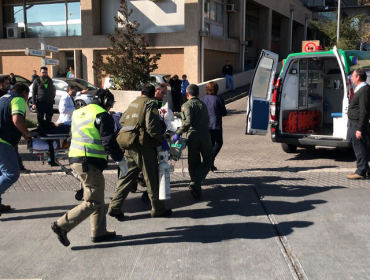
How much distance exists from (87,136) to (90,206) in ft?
2.64

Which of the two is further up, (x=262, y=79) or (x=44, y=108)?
(x=262, y=79)

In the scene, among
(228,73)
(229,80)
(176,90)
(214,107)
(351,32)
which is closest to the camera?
(214,107)

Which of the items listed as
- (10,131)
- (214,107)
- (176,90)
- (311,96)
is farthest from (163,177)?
(176,90)

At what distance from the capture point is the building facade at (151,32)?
71.0 ft

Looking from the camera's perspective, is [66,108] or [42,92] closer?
[66,108]

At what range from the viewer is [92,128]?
4.94 m

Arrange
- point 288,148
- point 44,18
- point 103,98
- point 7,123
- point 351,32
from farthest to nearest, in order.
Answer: point 351,32
point 44,18
point 288,148
point 7,123
point 103,98

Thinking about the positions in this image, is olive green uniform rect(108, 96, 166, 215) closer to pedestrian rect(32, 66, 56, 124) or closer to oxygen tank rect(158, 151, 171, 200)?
oxygen tank rect(158, 151, 171, 200)

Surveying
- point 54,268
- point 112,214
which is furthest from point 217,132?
point 54,268

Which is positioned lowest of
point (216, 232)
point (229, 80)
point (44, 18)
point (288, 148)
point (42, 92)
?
point (216, 232)

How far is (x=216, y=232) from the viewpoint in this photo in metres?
5.33

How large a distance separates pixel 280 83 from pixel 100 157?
5595 millimetres

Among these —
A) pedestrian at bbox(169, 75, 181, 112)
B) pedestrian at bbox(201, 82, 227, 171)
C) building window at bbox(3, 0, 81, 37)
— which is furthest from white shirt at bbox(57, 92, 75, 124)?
building window at bbox(3, 0, 81, 37)

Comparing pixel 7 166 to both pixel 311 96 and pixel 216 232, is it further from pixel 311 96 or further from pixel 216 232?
pixel 311 96
